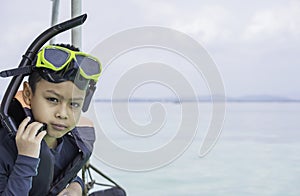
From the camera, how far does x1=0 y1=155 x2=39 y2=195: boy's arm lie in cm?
105

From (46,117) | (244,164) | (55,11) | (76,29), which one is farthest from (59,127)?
(244,164)

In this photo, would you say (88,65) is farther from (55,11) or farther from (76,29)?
(55,11)

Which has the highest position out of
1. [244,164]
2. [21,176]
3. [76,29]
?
[244,164]

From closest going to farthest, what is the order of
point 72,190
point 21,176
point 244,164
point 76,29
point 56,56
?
point 21,176
point 56,56
point 72,190
point 76,29
point 244,164

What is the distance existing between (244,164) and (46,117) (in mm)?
4080

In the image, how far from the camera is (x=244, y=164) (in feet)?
16.4

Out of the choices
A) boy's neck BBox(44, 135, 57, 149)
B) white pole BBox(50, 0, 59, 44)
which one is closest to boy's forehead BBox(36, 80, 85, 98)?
boy's neck BBox(44, 135, 57, 149)

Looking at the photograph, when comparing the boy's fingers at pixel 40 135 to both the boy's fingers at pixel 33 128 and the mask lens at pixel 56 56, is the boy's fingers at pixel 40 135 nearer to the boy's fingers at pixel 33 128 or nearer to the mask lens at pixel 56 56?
the boy's fingers at pixel 33 128

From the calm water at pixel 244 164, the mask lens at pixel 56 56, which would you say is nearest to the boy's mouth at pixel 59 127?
the mask lens at pixel 56 56

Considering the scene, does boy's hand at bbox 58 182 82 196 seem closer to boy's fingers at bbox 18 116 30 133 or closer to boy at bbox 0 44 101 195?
boy at bbox 0 44 101 195

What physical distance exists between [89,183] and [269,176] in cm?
330

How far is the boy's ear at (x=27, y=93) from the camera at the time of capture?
1146mm

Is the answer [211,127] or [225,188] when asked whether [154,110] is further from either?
[225,188]

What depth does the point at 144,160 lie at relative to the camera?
1275 mm
